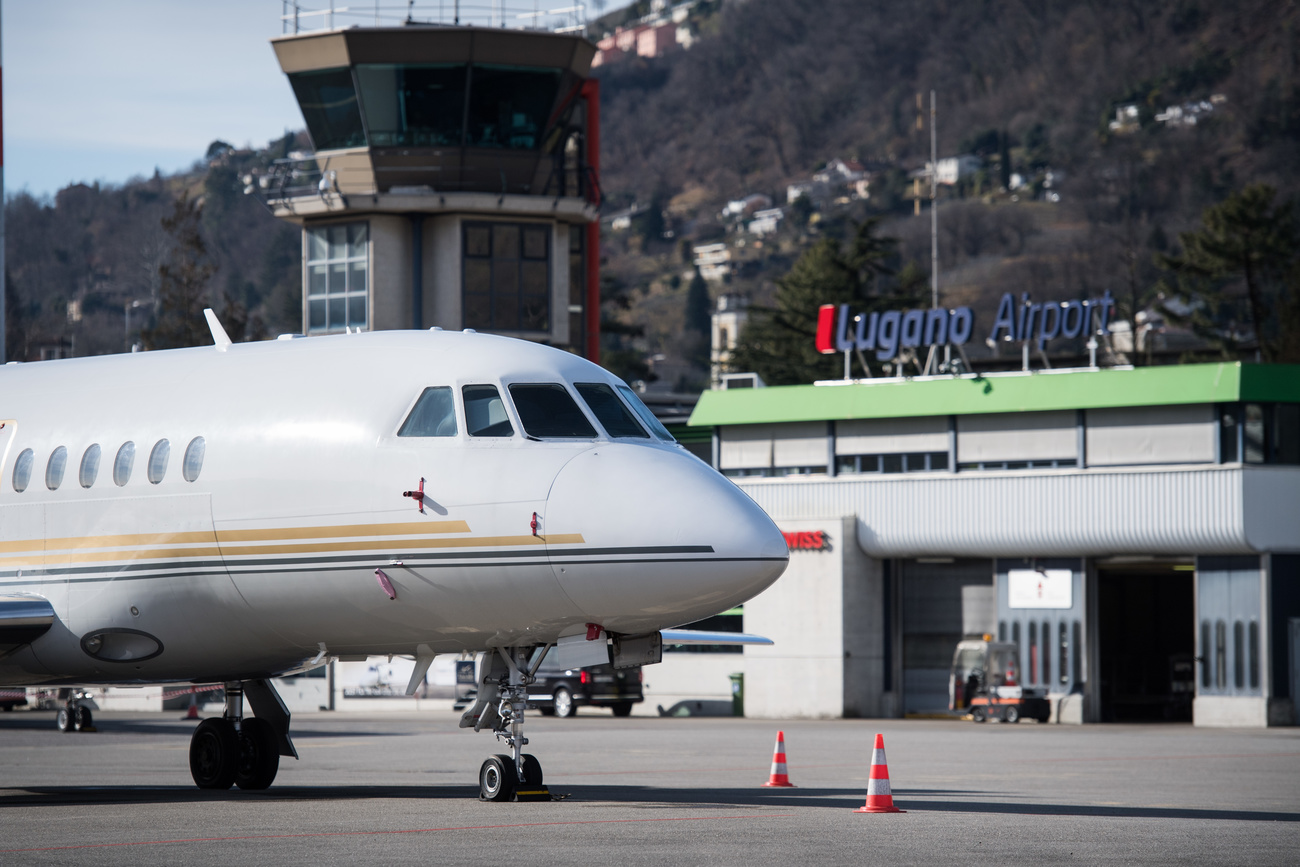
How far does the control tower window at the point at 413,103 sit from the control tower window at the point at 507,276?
3673 mm

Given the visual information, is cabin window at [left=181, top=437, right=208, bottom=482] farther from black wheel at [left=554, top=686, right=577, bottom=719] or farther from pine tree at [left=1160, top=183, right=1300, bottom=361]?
pine tree at [left=1160, top=183, right=1300, bottom=361]

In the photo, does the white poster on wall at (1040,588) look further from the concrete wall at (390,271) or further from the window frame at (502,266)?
the concrete wall at (390,271)

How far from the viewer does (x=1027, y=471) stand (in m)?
45.2

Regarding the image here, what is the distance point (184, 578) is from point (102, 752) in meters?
15.1

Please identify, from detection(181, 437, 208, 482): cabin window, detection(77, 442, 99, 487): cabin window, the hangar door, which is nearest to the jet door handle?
detection(181, 437, 208, 482): cabin window

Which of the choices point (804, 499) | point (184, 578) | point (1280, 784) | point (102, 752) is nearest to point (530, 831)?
point (184, 578)

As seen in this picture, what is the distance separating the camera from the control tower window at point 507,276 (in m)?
56.9

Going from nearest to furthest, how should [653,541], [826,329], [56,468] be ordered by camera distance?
[653,541] < [56,468] < [826,329]

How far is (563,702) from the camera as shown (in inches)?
1930

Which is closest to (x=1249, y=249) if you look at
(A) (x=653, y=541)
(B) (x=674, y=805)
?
(B) (x=674, y=805)

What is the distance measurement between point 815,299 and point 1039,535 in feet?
146

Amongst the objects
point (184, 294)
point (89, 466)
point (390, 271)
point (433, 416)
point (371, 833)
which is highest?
point (184, 294)

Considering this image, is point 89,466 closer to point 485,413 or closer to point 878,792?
point 485,413

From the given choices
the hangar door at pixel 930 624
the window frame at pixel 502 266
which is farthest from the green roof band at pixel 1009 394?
the window frame at pixel 502 266
